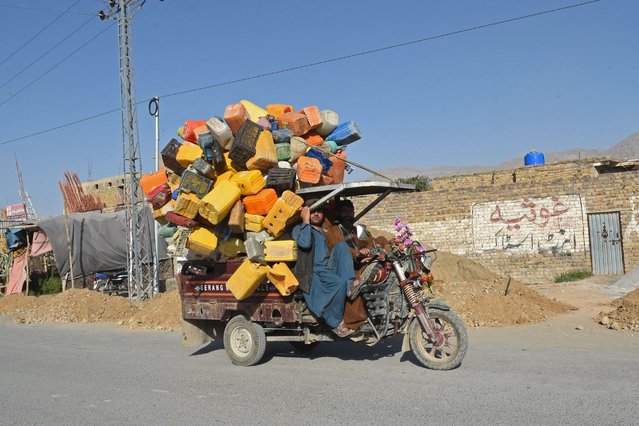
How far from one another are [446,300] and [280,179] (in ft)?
18.7

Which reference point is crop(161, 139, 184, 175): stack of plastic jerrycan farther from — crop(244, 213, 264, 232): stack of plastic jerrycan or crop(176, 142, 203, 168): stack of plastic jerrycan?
crop(244, 213, 264, 232): stack of plastic jerrycan

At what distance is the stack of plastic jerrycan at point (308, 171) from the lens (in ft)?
28.0

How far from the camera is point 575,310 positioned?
13.2 meters

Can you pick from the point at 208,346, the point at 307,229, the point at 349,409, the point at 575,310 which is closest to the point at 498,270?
the point at 575,310

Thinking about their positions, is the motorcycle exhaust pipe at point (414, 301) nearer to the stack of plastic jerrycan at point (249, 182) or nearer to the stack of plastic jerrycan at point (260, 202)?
the stack of plastic jerrycan at point (260, 202)

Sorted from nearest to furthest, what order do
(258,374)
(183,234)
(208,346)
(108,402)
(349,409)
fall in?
(349,409) < (108,402) < (258,374) < (183,234) < (208,346)

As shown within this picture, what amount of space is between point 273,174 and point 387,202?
14783 mm

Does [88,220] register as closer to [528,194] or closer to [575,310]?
[528,194]

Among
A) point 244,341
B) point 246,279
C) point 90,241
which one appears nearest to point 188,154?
point 246,279

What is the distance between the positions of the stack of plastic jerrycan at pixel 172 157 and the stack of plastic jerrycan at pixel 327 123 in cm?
209

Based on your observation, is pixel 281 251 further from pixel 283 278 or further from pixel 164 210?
pixel 164 210

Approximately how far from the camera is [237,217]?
824cm

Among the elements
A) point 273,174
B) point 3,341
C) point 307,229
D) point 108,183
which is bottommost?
point 3,341

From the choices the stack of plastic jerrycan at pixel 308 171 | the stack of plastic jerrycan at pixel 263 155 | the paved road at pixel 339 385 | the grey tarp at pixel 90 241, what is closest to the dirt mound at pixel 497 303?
the paved road at pixel 339 385
